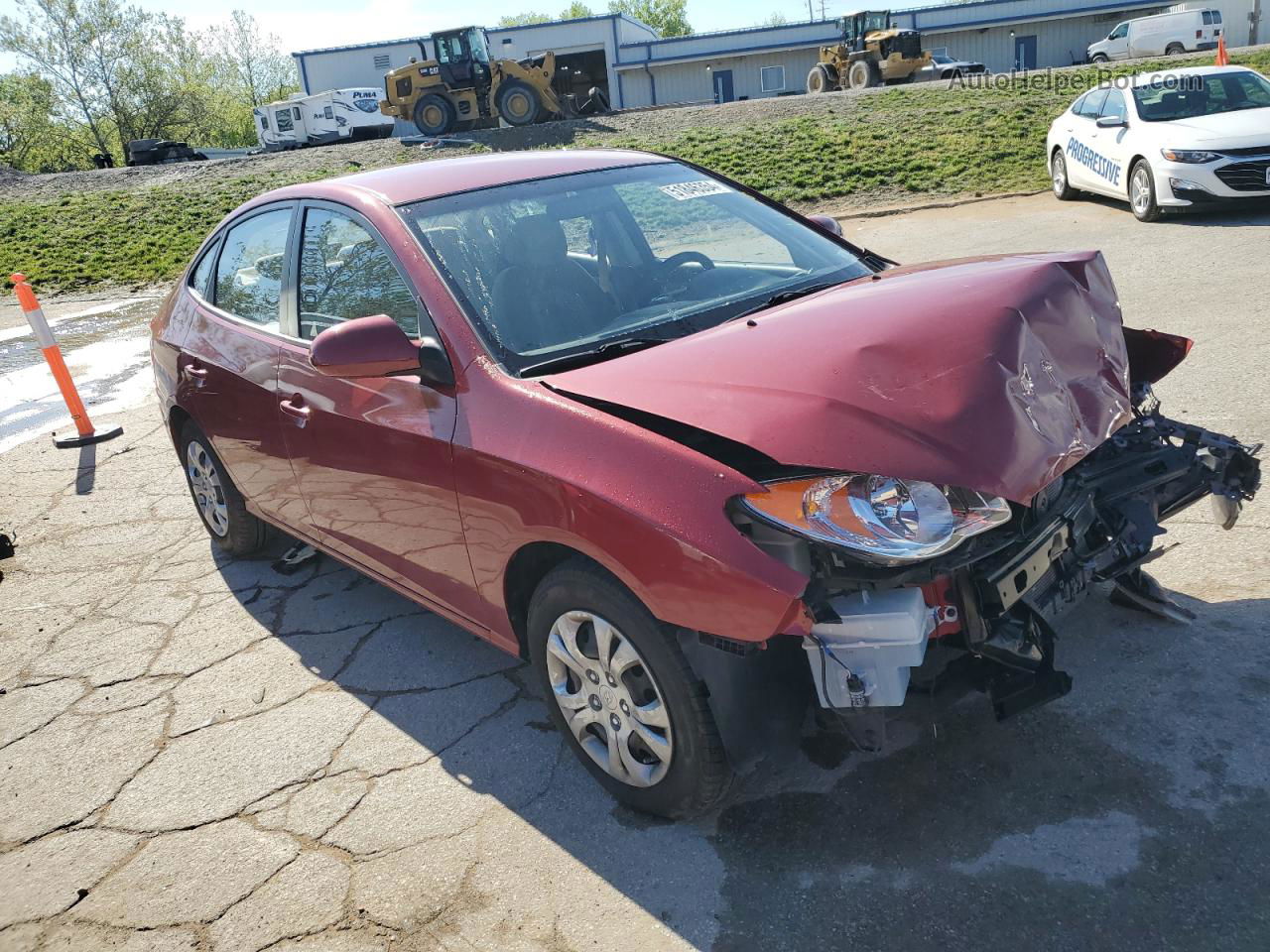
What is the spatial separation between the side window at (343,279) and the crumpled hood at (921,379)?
2.65 feet

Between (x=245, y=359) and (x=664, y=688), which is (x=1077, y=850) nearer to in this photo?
(x=664, y=688)

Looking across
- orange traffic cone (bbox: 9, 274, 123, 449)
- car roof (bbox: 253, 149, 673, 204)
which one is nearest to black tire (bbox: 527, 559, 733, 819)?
car roof (bbox: 253, 149, 673, 204)

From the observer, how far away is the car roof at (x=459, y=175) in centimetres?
360

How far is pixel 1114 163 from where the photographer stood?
36.6 feet

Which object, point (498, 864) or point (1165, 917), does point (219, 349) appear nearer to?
point (498, 864)

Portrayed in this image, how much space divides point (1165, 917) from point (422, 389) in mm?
2372

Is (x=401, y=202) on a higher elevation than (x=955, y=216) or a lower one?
higher

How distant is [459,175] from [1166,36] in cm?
4089

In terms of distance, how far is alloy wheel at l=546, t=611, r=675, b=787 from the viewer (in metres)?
2.68

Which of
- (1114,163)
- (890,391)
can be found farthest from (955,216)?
(890,391)

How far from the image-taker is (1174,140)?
10.2 meters

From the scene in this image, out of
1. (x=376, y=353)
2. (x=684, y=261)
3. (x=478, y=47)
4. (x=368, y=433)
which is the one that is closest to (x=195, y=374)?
(x=368, y=433)

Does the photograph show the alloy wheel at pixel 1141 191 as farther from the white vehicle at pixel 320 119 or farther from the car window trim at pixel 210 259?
the white vehicle at pixel 320 119

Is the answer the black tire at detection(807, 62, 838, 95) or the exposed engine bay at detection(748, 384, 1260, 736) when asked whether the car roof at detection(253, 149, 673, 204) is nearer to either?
the exposed engine bay at detection(748, 384, 1260, 736)
